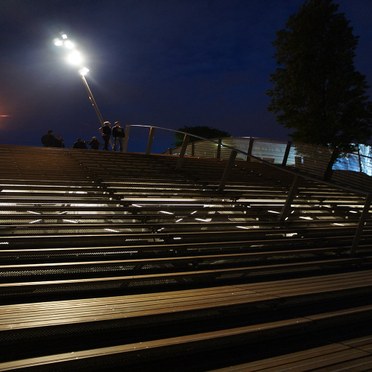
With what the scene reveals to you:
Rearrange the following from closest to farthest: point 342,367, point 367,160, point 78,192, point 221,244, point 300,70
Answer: point 342,367
point 221,244
point 78,192
point 367,160
point 300,70

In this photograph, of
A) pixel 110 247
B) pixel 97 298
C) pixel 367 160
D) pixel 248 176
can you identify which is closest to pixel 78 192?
pixel 110 247

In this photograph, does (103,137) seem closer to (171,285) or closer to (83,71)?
(83,71)

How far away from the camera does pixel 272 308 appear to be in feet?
11.5

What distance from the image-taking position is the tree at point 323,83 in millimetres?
19359

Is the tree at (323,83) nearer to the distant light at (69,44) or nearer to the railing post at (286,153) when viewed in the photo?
the railing post at (286,153)

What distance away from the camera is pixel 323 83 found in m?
20.0

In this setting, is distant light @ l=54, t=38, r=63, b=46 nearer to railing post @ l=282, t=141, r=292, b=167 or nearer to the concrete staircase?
railing post @ l=282, t=141, r=292, b=167

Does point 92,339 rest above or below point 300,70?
below

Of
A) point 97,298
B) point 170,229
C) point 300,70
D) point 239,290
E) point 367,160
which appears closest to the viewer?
point 97,298

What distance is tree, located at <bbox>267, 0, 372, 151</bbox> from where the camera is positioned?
19359mm

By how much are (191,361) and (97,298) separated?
1039 mm

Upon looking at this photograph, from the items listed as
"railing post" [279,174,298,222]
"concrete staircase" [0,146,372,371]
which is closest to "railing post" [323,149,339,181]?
"concrete staircase" [0,146,372,371]

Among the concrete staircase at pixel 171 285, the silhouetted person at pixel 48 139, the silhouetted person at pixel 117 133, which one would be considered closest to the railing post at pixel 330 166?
the concrete staircase at pixel 171 285

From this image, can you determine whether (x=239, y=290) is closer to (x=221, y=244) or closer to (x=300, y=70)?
(x=221, y=244)
